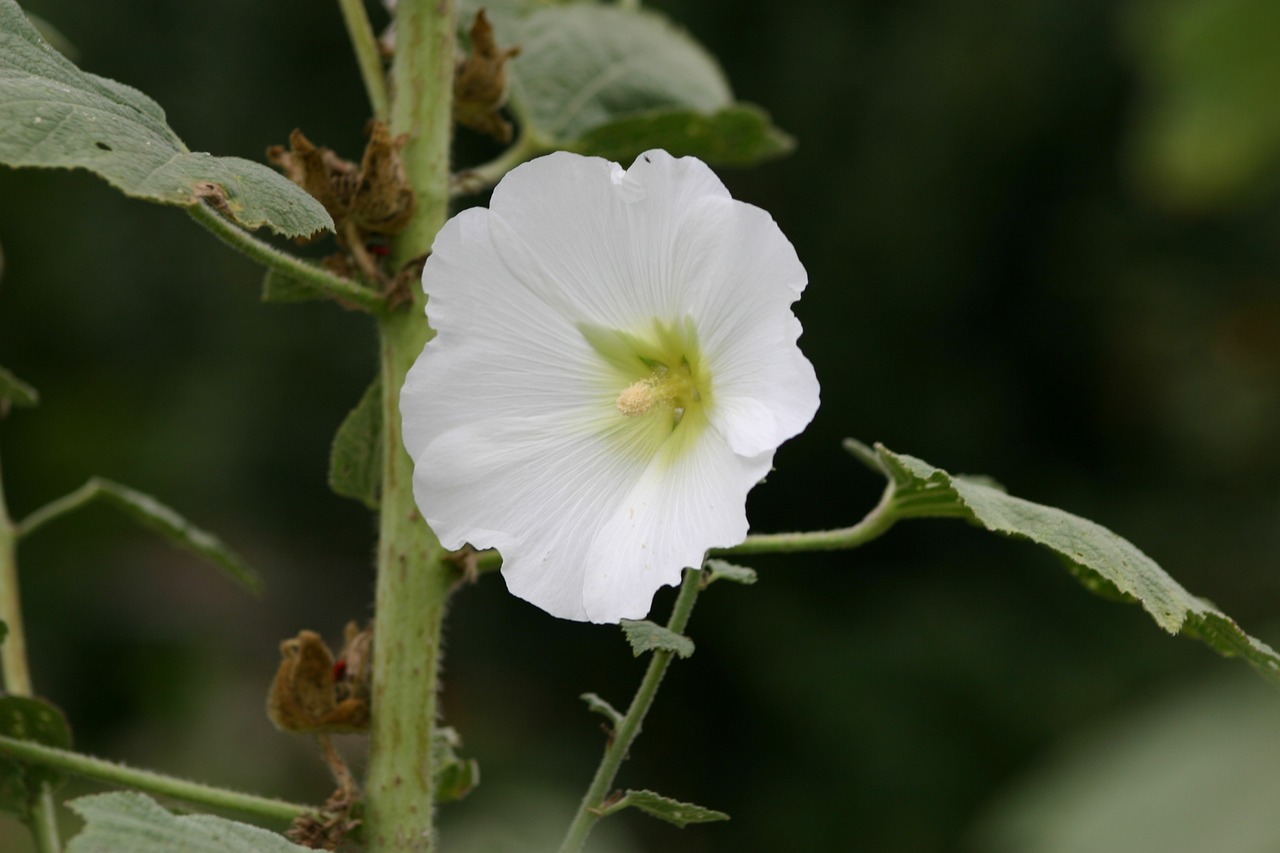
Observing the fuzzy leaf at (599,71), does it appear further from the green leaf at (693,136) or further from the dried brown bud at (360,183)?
the dried brown bud at (360,183)

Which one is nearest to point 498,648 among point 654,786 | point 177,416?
point 654,786

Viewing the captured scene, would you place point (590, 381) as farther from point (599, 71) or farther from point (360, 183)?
point (599, 71)

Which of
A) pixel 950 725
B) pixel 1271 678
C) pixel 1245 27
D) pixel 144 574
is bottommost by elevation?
pixel 1271 678

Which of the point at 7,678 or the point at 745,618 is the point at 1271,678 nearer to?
the point at 7,678

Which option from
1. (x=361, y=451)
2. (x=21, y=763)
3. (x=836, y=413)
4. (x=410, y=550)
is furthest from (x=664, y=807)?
(x=836, y=413)

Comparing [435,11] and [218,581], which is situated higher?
[218,581]

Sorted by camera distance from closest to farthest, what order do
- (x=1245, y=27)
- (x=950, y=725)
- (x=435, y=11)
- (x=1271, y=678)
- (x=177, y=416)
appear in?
1. (x=1271, y=678)
2. (x=435, y=11)
3. (x=1245, y=27)
4. (x=950, y=725)
5. (x=177, y=416)
